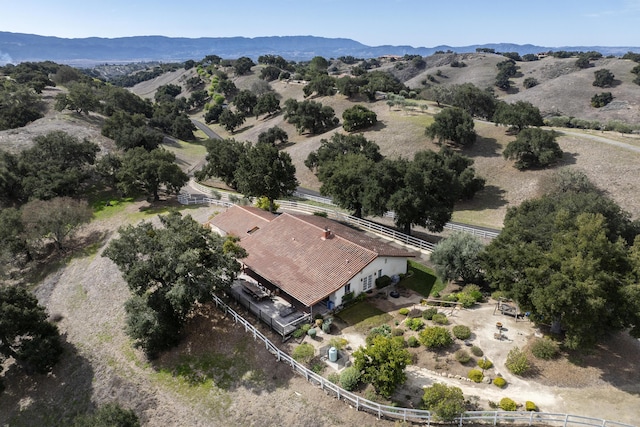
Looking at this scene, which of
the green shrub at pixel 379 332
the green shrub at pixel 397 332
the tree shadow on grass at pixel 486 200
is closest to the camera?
the green shrub at pixel 379 332

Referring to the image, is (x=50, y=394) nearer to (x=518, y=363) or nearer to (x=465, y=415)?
(x=465, y=415)

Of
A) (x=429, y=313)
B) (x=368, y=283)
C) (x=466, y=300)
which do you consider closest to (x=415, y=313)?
(x=429, y=313)

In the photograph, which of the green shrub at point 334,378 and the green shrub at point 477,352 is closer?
the green shrub at point 334,378

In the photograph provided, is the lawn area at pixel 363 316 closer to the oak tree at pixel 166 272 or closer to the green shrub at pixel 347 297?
the green shrub at pixel 347 297

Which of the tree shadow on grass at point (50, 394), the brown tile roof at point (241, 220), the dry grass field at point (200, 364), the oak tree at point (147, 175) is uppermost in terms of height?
the oak tree at point (147, 175)

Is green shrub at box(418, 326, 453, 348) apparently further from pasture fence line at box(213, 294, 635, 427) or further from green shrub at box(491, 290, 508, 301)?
pasture fence line at box(213, 294, 635, 427)

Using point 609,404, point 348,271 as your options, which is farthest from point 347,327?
point 609,404

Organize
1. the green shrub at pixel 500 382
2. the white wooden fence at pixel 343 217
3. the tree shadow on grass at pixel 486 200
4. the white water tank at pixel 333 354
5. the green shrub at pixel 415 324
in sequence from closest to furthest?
1. the green shrub at pixel 500 382
2. the white water tank at pixel 333 354
3. the green shrub at pixel 415 324
4. the white wooden fence at pixel 343 217
5. the tree shadow on grass at pixel 486 200

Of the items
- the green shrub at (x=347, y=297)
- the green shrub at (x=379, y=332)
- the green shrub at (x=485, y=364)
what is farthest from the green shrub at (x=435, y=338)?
the green shrub at (x=347, y=297)
